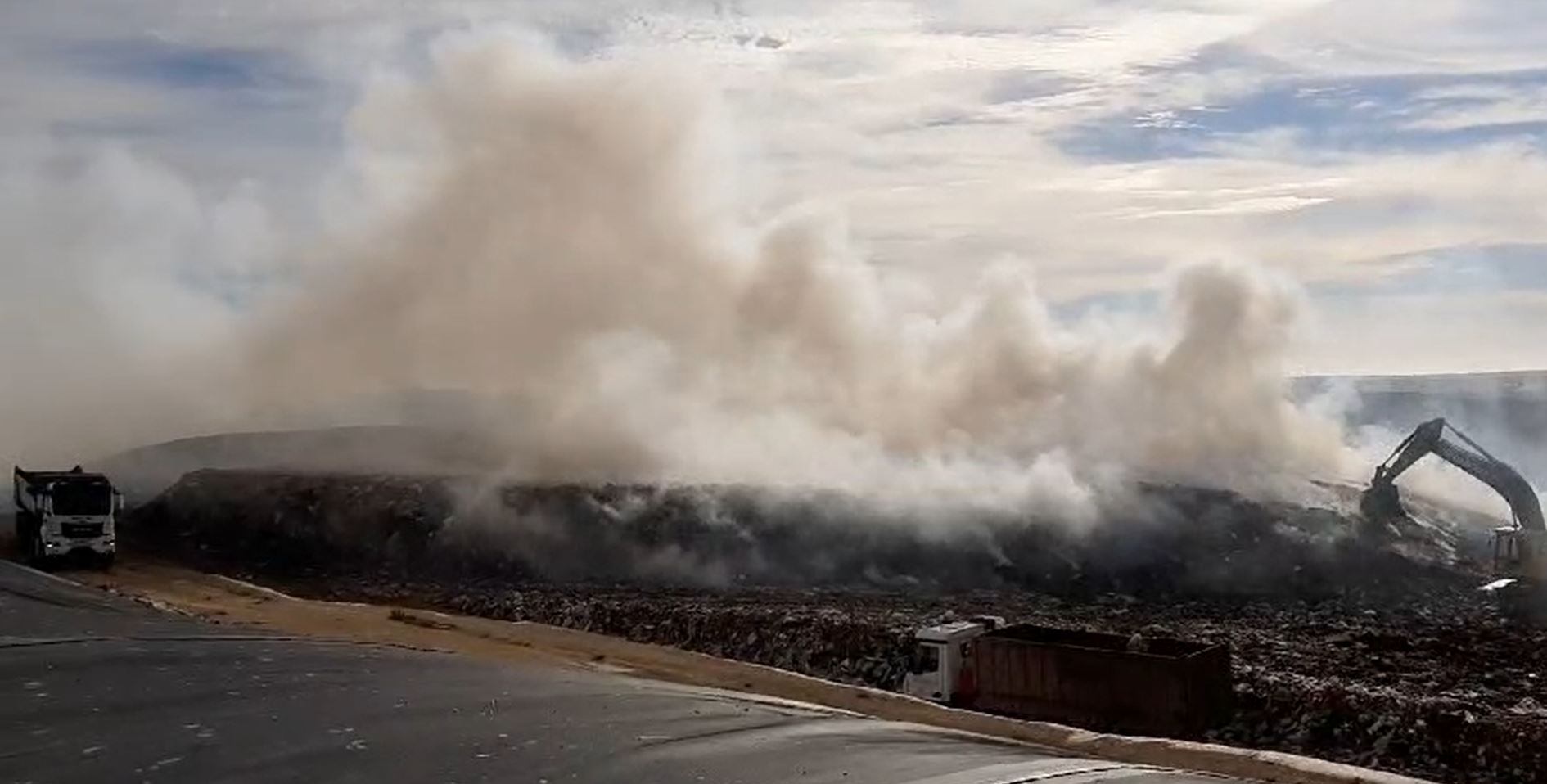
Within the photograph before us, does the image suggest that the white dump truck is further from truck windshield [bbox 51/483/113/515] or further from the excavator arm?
the excavator arm

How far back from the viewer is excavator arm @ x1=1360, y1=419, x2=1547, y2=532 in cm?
3362

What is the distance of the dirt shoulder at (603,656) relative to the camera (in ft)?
49.2

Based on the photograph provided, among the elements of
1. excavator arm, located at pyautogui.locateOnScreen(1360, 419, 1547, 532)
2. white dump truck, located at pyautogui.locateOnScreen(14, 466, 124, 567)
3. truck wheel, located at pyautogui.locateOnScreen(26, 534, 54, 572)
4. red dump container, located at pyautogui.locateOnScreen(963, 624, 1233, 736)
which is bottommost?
red dump container, located at pyautogui.locateOnScreen(963, 624, 1233, 736)

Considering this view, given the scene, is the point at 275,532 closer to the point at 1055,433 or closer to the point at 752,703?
the point at 1055,433

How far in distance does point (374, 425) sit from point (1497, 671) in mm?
43702

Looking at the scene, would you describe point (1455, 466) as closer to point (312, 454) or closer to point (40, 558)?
point (40, 558)

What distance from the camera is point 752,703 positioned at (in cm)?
1461

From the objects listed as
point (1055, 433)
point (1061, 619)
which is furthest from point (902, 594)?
point (1055, 433)

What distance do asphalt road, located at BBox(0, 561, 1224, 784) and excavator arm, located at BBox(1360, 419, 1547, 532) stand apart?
24696 millimetres

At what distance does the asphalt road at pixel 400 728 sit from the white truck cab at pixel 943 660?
5374mm

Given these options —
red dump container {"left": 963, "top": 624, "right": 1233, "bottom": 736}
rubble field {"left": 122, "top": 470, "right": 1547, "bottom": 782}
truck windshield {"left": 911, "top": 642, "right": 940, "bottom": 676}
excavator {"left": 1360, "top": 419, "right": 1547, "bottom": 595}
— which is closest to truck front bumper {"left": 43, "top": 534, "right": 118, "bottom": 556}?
rubble field {"left": 122, "top": 470, "right": 1547, "bottom": 782}

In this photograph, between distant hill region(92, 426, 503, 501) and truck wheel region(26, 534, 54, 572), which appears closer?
truck wheel region(26, 534, 54, 572)

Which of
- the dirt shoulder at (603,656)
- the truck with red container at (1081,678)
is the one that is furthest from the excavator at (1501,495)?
the dirt shoulder at (603,656)

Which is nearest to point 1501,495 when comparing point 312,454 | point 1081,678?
point 1081,678
